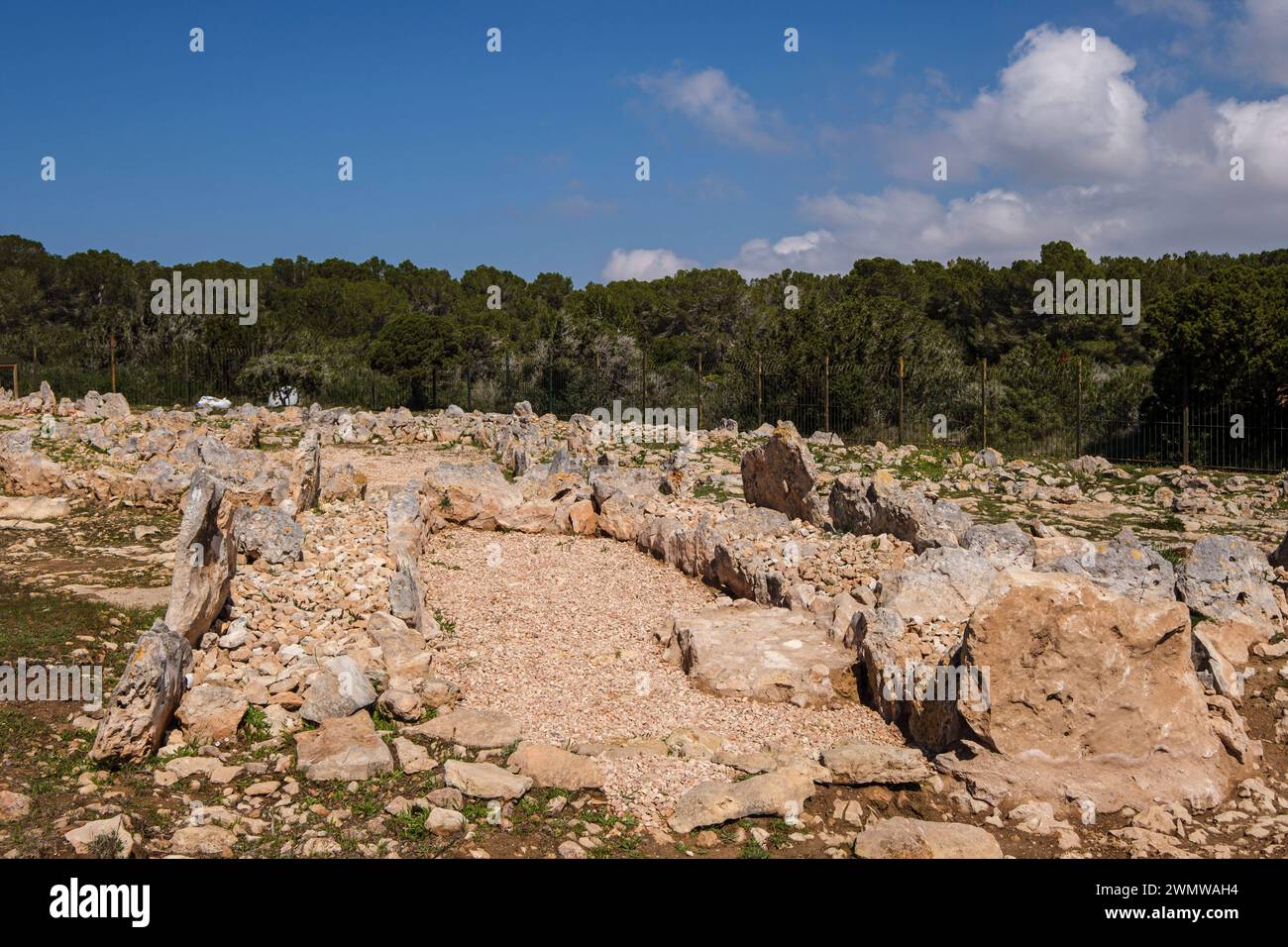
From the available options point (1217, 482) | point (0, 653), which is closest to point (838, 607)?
point (0, 653)

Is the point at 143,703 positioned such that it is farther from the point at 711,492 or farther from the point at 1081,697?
the point at 711,492

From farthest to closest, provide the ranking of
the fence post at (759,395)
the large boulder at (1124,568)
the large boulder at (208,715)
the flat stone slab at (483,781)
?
1. the fence post at (759,395)
2. the large boulder at (1124,568)
3. the large boulder at (208,715)
4. the flat stone slab at (483,781)

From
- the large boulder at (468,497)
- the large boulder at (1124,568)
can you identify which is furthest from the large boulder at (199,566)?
the large boulder at (1124,568)

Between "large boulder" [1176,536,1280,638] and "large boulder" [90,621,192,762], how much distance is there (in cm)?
724

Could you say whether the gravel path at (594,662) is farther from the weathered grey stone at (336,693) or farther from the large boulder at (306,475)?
the large boulder at (306,475)

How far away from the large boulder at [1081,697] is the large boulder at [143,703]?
14.6ft

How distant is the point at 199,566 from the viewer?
6.79 m

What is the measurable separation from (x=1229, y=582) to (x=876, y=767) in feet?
13.1

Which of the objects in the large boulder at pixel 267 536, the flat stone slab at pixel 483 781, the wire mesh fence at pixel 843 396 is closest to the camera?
the flat stone slab at pixel 483 781

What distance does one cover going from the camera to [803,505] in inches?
480

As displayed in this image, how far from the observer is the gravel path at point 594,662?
6363mm

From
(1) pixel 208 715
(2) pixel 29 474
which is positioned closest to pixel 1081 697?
(1) pixel 208 715

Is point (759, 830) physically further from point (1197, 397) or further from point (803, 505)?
point (1197, 397)

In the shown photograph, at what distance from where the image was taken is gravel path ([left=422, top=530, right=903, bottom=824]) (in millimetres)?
6363
